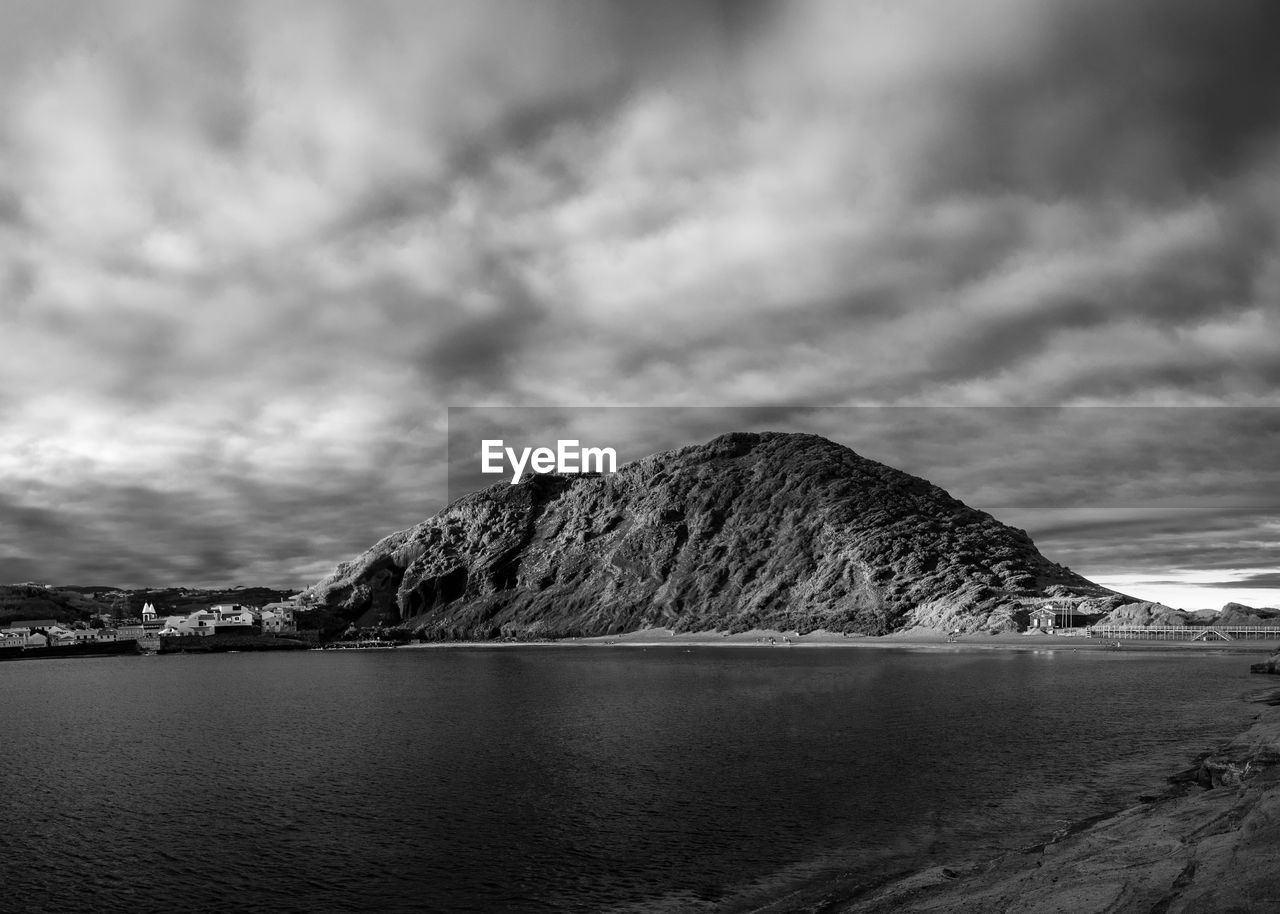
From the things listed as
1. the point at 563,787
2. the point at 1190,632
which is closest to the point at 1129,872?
the point at 563,787

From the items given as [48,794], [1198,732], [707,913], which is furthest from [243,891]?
[1198,732]

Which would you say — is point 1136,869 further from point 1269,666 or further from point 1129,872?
point 1269,666

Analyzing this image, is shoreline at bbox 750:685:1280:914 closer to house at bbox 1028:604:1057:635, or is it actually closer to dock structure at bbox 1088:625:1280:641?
dock structure at bbox 1088:625:1280:641

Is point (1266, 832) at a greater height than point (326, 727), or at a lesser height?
greater

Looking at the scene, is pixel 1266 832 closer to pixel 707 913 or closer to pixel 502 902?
pixel 707 913

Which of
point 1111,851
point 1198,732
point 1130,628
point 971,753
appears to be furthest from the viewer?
point 1130,628

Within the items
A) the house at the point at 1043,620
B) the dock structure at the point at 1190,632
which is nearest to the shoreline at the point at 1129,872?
the dock structure at the point at 1190,632

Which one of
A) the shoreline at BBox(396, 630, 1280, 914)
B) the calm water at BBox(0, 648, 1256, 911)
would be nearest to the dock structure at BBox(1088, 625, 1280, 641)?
the calm water at BBox(0, 648, 1256, 911)
